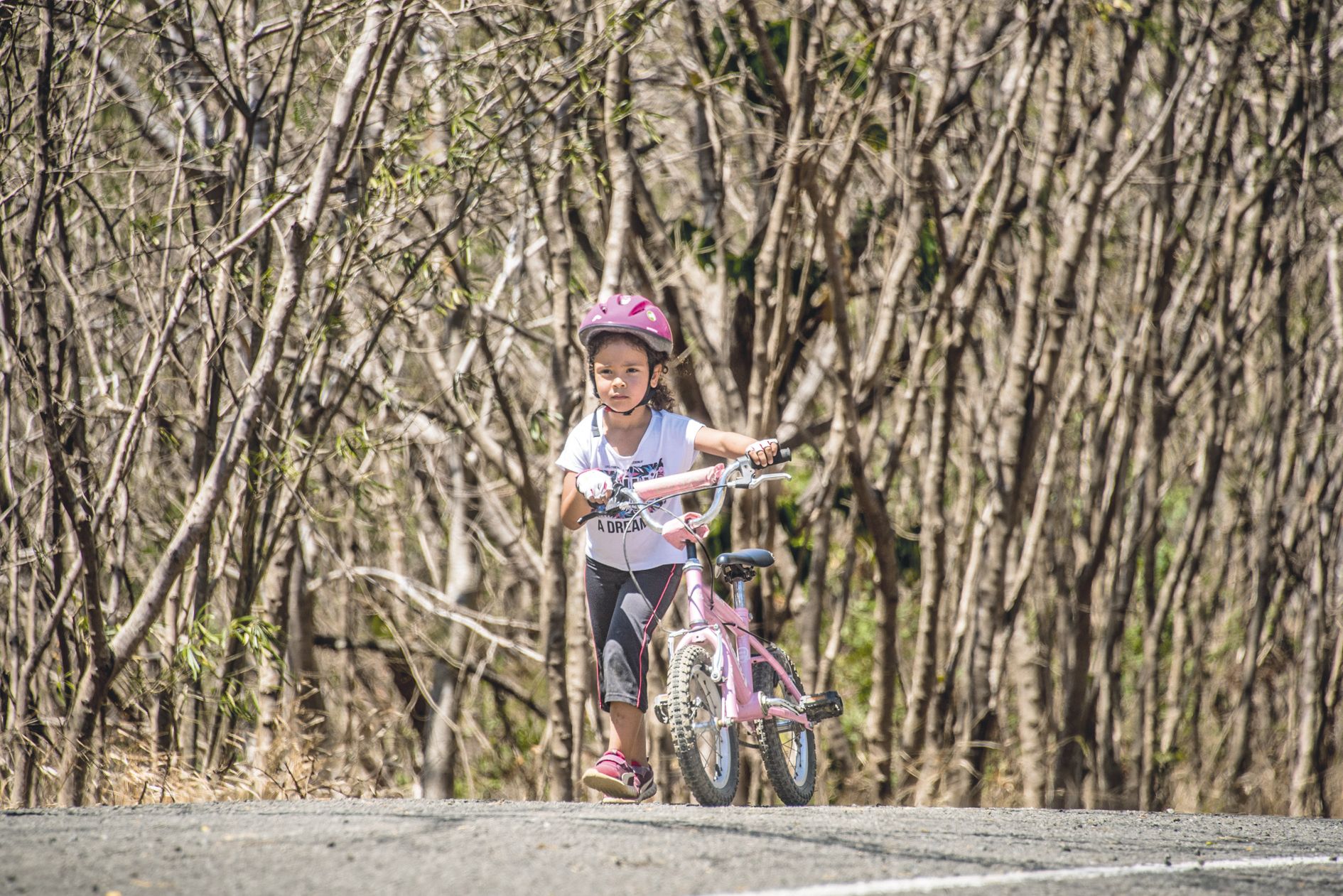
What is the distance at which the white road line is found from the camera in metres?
2.56

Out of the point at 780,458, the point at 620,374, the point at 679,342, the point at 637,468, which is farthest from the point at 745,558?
the point at 679,342

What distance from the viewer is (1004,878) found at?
280 cm

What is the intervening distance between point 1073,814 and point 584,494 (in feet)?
6.42

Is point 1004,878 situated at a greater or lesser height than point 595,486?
lesser

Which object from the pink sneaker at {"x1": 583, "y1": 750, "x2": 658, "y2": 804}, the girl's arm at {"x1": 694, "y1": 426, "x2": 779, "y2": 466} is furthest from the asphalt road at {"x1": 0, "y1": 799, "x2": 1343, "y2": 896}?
the girl's arm at {"x1": 694, "y1": 426, "x2": 779, "y2": 466}

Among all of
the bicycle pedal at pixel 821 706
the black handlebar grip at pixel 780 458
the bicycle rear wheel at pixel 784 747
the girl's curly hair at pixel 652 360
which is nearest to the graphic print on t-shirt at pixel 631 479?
the girl's curly hair at pixel 652 360

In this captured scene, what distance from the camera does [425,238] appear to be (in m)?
5.73

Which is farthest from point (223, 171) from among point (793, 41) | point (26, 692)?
point (793, 41)

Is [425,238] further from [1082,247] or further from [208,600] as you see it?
[1082,247]

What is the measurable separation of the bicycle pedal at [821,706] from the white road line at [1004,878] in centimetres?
136

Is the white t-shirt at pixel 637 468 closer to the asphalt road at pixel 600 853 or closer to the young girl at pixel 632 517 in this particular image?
the young girl at pixel 632 517

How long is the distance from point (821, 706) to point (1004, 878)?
1590mm

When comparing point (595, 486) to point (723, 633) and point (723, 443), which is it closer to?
point (723, 443)

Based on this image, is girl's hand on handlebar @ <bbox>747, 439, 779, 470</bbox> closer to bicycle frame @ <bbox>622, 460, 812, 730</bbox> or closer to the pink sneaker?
bicycle frame @ <bbox>622, 460, 812, 730</bbox>
